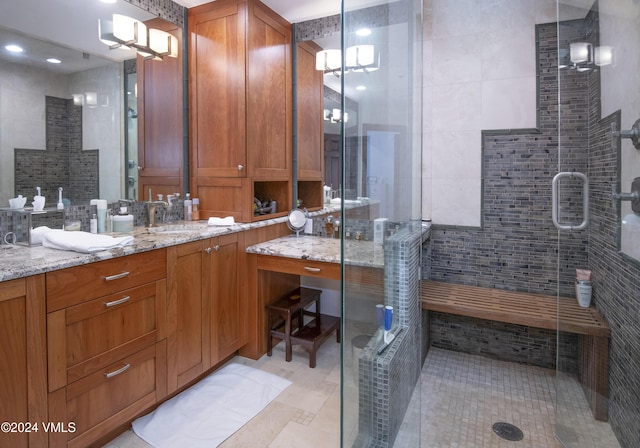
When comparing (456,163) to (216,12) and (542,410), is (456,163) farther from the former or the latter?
(216,12)

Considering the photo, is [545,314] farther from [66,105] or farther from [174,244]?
[66,105]

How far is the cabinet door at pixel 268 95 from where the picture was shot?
8.41ft

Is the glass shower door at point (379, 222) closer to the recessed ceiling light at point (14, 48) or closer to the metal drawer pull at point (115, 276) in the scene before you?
the metal drawer pull at point (115, 276)

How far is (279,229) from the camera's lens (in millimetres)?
2900

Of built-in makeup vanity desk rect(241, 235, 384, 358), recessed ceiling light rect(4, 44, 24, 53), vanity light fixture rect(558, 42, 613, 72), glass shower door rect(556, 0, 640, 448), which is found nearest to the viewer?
glass shower door rect(556, 0, 640, 448)

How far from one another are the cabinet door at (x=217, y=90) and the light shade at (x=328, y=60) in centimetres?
67

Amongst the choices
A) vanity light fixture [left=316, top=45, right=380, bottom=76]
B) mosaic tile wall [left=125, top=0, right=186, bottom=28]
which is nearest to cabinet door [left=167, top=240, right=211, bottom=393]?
vanity light fixture [left=316, top=45, right=380, bottom=76]

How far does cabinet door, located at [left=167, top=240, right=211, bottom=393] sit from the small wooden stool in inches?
20.6

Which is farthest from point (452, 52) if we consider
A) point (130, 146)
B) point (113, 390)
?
point (113, 390)

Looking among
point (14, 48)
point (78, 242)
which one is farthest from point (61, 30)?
point (78, 242)

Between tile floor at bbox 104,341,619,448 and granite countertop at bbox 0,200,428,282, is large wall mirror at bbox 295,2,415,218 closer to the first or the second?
granite countertop at bbox 0,200,428,282

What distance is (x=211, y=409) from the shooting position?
199cm

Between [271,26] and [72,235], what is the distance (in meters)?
2.02

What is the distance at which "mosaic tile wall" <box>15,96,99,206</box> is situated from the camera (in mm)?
1859
